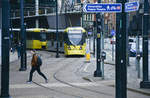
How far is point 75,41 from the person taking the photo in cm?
3331

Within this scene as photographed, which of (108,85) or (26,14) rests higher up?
(26,14)

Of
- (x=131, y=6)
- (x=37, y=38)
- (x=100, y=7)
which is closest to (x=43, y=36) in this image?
(x=37, y=38)

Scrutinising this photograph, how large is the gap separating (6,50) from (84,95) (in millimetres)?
3933

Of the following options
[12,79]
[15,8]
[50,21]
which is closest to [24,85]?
[12,79]

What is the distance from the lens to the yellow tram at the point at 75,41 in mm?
33250

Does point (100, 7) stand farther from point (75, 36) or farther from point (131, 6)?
point (75, 36)

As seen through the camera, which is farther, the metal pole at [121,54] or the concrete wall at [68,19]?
the concrete wall at [68,19]

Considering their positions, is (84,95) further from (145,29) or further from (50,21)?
(50,21)

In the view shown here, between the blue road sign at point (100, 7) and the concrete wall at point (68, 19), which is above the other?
the concrete wall at point (68, 19)

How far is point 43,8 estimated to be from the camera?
6016 centimetres

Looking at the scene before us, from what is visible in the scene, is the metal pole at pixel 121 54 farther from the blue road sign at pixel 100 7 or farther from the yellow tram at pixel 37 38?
the yellow tram at pixel 37 38

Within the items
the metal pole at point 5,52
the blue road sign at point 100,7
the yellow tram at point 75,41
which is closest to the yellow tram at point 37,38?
the yellow tram at point 75,41

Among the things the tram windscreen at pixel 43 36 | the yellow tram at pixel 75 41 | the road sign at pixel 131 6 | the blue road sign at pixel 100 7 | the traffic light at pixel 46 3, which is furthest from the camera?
the traffic light at pixel 46 3

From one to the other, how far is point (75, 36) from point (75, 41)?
527 mm
